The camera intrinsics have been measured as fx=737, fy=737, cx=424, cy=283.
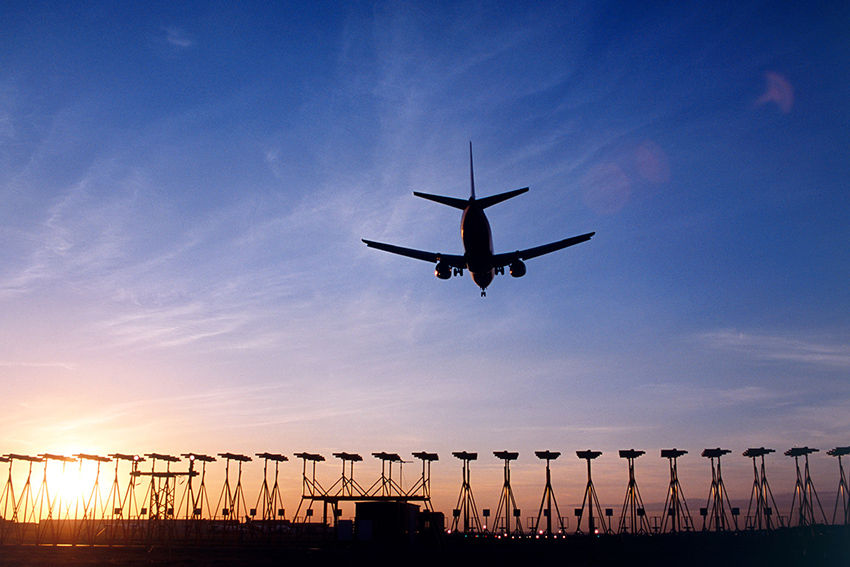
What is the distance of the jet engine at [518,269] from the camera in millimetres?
62812

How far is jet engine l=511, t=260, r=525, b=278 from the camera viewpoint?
6281 centimetres

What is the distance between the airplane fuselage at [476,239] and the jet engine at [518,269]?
10.7ft

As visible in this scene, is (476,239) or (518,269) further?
(518,269)

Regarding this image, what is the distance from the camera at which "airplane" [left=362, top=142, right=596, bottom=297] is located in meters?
57.0

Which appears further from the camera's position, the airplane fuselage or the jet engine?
the jet engine

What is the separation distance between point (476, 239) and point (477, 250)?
112 cm

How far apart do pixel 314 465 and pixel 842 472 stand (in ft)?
197

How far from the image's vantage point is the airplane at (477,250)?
187 ft

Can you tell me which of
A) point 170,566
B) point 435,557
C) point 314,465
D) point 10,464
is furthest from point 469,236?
point 10,464

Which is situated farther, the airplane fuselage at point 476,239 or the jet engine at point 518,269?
the jet engine at point 518,269

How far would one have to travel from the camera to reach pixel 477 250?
5809 cm

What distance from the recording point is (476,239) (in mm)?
57344

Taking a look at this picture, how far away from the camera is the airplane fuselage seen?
56875 mm

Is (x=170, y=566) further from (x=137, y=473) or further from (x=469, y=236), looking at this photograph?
(x=137, y=473)
